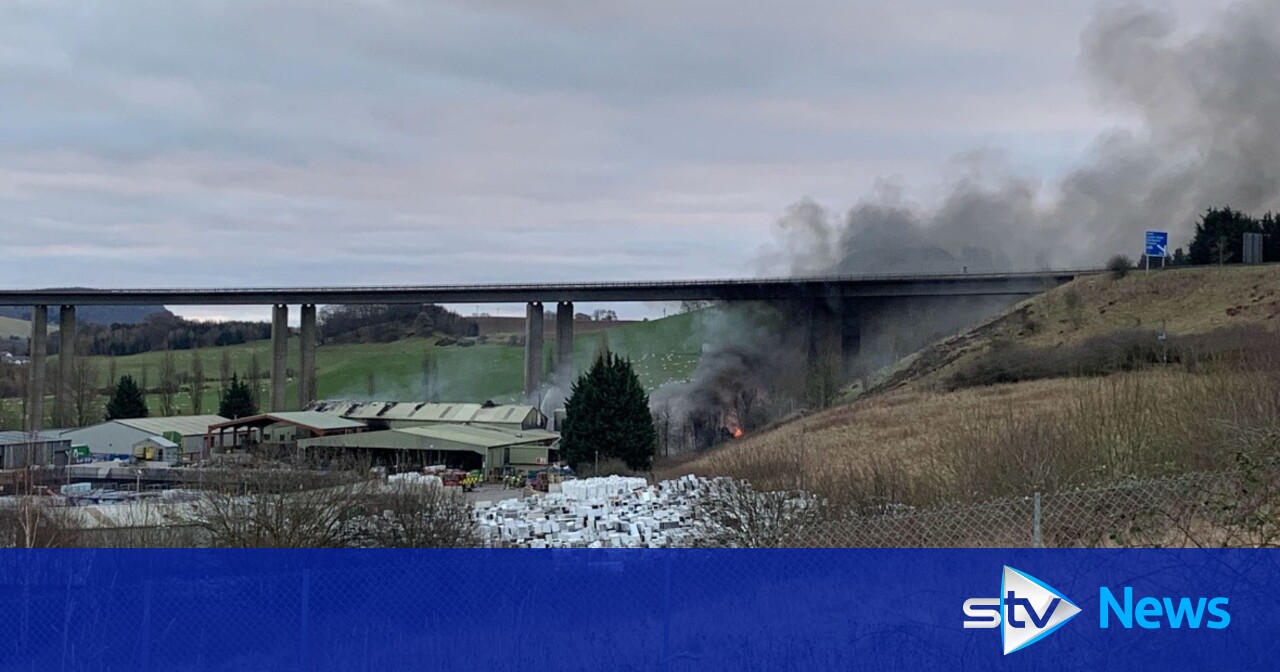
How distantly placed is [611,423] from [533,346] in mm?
24845

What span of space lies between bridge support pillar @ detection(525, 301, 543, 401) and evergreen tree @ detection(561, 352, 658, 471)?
73.2ft

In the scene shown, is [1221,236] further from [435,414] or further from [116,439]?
[116,439]

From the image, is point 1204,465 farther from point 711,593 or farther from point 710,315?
point 710,315

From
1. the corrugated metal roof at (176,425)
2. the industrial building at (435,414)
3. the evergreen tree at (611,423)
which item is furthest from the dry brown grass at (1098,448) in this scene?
the corrugated metal roof at (176,425)

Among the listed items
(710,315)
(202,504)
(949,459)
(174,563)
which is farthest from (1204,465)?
(710,315)

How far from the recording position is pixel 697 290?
78938 millimetres

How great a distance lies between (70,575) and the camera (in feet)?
34.8

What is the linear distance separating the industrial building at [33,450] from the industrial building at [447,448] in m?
15.1

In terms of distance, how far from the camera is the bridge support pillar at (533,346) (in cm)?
7869

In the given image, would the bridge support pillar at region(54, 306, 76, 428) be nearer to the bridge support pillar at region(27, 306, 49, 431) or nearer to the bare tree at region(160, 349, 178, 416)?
the bridge support pillar at region(27, 306, 49, 431)

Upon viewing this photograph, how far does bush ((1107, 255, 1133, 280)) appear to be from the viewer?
72.9 metres

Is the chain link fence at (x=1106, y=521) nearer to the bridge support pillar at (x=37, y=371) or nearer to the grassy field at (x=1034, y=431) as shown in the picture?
the grassy field at (x=1034, y=431)

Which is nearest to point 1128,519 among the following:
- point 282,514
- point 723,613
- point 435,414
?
point 723,613

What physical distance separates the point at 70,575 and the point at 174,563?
42.0 inches
